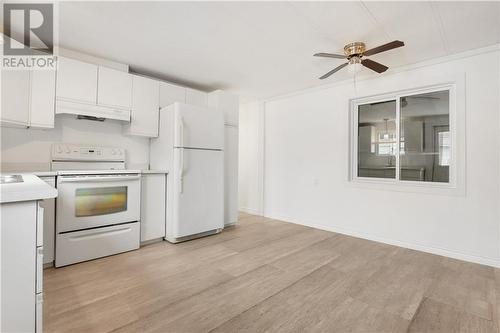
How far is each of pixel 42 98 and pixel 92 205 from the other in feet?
3.88

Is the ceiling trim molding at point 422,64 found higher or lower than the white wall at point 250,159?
higher

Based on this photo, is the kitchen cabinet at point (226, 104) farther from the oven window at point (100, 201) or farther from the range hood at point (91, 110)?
the oven window at point (100, 201)

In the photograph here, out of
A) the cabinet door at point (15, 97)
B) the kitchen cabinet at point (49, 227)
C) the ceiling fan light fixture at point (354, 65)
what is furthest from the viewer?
the ceiling fan light fixture at point (354, 65)

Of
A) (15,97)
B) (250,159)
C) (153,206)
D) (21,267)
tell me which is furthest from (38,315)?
(250,159)

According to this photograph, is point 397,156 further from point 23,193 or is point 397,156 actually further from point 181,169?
point 23,193

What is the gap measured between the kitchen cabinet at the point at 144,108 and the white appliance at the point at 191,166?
113 millimetres

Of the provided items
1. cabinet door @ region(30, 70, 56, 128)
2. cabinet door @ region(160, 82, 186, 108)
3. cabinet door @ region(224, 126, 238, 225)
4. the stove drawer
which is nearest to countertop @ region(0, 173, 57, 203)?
the stove drawer

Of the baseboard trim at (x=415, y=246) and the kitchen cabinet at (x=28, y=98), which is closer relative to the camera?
the kitchen cabinet at (x=28, y=98)

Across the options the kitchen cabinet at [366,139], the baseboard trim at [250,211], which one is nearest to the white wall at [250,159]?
the baseboard trim at [250,211]

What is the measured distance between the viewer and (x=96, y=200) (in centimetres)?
254

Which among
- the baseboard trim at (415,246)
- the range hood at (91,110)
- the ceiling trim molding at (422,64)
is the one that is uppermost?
the ceiling trim molding at (422,64)

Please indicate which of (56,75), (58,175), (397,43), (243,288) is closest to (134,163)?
(58,175)

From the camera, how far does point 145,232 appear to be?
296 centimetres

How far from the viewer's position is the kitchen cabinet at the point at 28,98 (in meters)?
2.16
